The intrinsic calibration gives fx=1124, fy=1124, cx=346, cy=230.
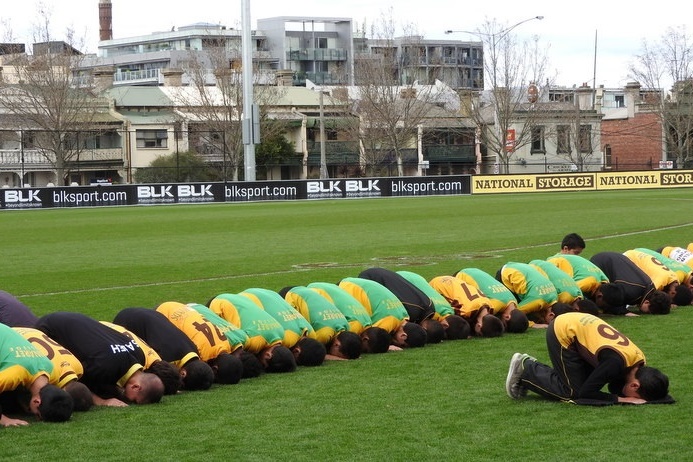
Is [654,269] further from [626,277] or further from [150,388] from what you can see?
[150,388]

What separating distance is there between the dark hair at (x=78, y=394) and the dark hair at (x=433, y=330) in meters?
4.45

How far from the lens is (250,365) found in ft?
35.1

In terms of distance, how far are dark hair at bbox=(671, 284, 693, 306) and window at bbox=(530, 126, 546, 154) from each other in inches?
2787

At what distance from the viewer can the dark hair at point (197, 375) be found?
9977 millimetres

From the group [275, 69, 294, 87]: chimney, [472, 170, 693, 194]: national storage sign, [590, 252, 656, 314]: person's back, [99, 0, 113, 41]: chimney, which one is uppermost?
[99, 0, 113, 41]: chimney

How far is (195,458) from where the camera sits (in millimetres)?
7496

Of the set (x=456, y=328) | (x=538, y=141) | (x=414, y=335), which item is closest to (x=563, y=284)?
(x=456, y=328)

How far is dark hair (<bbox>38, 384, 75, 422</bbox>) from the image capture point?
338 inches

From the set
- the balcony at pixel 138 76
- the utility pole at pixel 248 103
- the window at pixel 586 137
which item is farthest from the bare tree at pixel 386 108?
the balcony at pixel 138 76

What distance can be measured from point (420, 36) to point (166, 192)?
41.5 metres

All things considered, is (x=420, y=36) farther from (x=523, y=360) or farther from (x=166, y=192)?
(x=523, y=360)

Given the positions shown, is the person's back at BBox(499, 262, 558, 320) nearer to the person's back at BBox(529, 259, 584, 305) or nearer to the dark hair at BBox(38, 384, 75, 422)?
the person's back at BBox(529, 259, 584, 305)

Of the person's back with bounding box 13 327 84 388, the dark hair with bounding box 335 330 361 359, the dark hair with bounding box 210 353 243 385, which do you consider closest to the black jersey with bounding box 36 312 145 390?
the person's back with bounding box 13 327 84 388

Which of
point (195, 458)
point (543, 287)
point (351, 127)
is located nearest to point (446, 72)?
point (351, 127)
